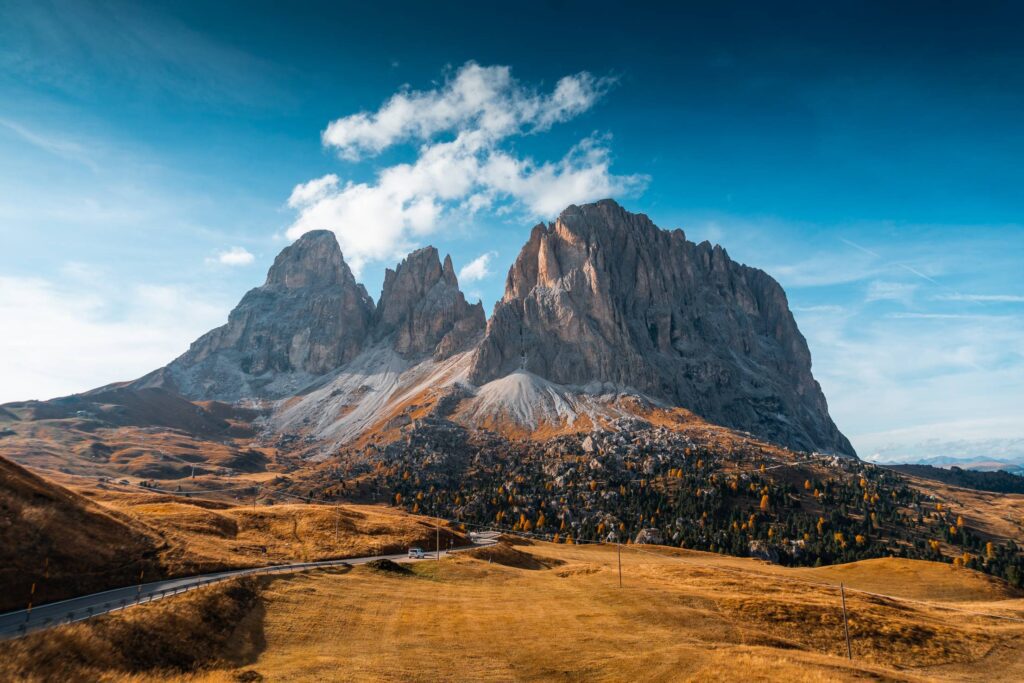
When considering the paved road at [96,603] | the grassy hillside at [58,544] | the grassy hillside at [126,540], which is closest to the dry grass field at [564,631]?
the paved road at [96,603]

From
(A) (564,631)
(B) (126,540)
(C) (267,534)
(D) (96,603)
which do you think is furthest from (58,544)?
(A) (564,631)

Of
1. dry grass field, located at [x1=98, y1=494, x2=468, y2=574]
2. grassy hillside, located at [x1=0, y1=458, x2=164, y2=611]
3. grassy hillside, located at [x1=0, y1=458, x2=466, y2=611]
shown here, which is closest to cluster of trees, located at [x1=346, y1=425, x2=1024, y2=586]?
dry grass field, located at [x1=98, y1=494, x2=468, y2=574]

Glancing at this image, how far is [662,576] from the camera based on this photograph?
88375 millimetres

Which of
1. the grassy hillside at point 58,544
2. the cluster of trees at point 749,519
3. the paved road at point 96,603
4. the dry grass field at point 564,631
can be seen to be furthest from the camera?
the cluster of trees at point 749,519

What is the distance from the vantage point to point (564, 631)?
54.7m

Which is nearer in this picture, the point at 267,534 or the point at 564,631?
the point at 564,631

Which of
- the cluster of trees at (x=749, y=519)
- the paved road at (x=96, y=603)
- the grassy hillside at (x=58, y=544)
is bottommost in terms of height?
the cluster of trees at (x=749, y=519)

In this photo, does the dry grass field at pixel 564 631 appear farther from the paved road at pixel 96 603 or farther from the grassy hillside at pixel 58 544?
the grassy hillside at pixel 58 544

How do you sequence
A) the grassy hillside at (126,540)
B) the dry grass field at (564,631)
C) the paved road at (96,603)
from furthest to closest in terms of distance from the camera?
the grassy hillside at (126,540) < the dry grass field at (564,631) < the paved road at (96,603)

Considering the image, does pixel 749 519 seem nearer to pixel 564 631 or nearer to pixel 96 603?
pixel 564 631

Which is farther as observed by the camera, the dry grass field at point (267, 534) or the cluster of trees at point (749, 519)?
the cluster of trees at point (749, 519)

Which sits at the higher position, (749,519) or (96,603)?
(96,603)

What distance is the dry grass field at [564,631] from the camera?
41375 millimetres

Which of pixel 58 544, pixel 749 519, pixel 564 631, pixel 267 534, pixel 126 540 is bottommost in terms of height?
pixel 749 519
